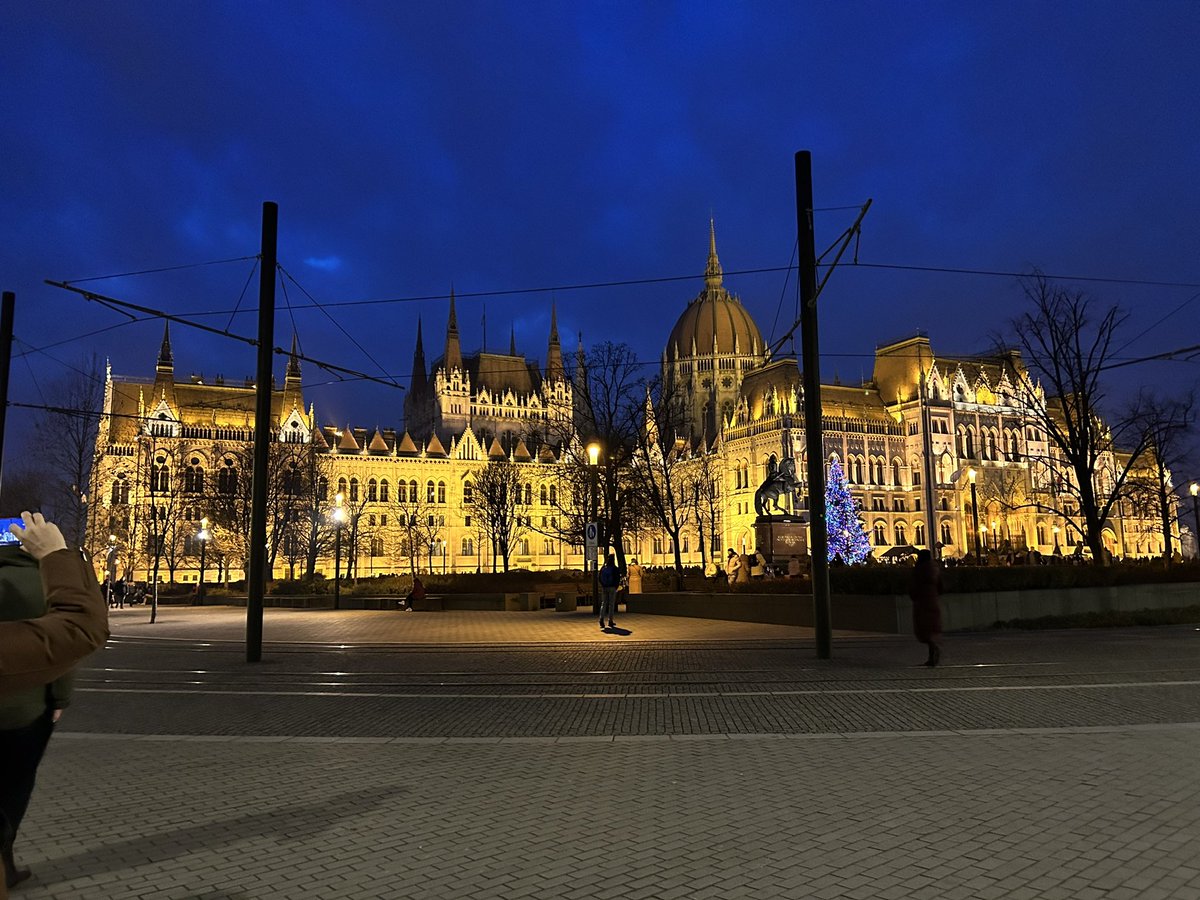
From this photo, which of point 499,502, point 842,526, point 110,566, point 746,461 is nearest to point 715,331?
Result: point 746,461

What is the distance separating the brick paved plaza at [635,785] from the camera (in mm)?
4734

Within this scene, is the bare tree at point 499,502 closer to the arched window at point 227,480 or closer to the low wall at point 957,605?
the arched window at point 227,480

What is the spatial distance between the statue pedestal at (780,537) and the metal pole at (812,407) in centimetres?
1761

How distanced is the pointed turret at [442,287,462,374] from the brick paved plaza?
362 feet

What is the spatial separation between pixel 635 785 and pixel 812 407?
9.86m

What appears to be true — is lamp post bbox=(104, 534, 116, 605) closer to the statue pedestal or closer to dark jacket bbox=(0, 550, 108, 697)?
the statue pedestal

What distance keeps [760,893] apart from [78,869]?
3812mm

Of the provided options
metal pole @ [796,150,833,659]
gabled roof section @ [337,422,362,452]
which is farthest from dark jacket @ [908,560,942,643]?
gabled roof section @ [337,422,362,452]

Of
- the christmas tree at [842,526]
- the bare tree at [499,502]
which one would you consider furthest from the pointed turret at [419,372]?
the christmas tree at [842,526]

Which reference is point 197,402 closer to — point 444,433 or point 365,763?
point 444,433

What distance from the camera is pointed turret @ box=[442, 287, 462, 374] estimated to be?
122 meters

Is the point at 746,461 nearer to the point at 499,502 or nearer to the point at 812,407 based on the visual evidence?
the point at 499,502

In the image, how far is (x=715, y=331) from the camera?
13088 centimetres

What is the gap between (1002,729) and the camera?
853 centimetres
